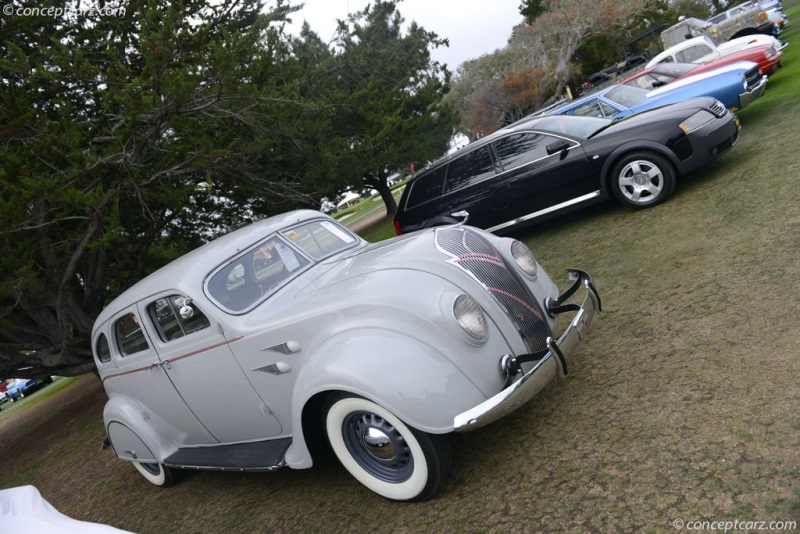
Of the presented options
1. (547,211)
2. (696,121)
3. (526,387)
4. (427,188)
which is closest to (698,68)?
(696,121)

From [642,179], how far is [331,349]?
5.56 meters

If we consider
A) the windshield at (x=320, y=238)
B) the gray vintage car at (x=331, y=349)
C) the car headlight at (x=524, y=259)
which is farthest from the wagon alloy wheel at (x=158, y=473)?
the car headlight at (x=524, y=259)

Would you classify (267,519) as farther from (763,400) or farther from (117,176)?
(117,176)

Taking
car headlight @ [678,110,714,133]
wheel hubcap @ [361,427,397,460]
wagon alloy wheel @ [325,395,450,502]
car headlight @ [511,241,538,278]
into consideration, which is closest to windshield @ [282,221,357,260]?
car headlight @ [511,241,538,278]

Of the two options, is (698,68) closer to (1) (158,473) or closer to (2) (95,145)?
(2) (95,145)

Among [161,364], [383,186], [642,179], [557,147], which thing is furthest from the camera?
[383,186]

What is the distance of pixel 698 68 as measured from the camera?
12.3m

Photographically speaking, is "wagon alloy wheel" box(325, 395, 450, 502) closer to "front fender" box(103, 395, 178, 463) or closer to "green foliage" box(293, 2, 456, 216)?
"front fender" box(103, 395, 178, 463)

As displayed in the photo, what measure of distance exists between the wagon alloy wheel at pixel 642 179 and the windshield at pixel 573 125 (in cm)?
80

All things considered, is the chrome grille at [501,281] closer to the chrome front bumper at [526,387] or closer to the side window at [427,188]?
the chrome front bumper at [526,387]

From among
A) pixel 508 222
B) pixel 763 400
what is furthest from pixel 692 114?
pixel 763 400

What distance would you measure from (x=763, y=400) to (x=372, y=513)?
238 centimetres

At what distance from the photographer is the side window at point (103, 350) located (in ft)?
17.7

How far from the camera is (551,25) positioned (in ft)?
113
